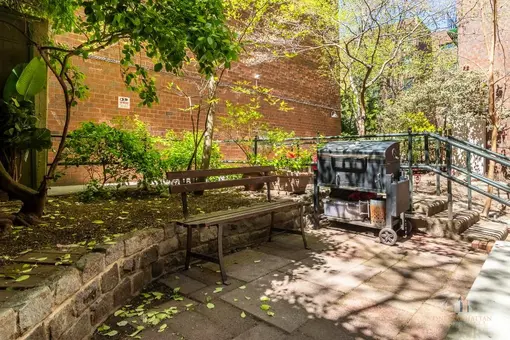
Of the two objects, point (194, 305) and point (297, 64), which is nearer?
point (194, 305)

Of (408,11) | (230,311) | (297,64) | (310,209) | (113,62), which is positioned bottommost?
(230,311)

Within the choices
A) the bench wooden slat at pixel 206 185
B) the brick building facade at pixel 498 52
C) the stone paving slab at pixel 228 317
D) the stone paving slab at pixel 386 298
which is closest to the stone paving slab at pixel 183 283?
the stone paving slab at pixel 228 317

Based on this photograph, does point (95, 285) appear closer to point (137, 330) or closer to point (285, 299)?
point (137, 330)

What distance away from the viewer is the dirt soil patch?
122 inches

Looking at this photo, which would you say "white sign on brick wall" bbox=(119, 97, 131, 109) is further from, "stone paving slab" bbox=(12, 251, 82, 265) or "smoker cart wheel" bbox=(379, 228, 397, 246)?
"smoker cart wheel" bbox=(379, 228, 397, 246)

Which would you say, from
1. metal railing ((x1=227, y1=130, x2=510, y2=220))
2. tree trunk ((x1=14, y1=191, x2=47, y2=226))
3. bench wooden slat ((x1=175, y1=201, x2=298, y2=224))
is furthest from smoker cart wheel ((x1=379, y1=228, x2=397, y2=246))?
tree trunk ((x1=14, y1=191, x2=47, y2=226))

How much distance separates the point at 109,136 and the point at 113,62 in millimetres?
4624

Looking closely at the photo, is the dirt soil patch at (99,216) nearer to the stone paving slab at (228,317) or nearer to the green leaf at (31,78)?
the stone paving slab at (228,317)

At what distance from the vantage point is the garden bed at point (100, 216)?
3096 millimetres

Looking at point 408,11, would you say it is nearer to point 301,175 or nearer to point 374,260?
point 301,175

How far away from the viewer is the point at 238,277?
11.2 ft

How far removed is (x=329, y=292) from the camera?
10.0 feet

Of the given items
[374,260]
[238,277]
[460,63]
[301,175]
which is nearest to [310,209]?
[301,175]

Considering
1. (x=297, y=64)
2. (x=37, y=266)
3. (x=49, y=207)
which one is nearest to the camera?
(x=37, y=266)
